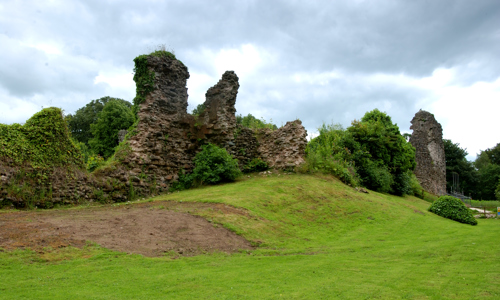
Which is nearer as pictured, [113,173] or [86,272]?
[86,272]

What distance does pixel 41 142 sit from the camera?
36.4 ft

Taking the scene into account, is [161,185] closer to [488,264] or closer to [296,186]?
[296,186]

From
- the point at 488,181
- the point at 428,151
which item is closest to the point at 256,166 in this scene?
the point at 428,151

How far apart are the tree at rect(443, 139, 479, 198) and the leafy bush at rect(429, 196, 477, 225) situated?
39312 mm

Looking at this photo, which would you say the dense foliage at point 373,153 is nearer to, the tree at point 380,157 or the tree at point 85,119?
the tree at point 380,157

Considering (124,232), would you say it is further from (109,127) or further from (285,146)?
(109,127)

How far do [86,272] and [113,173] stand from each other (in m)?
8.40

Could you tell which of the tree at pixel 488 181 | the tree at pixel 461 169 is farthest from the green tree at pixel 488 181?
the tree at pixel 461 169

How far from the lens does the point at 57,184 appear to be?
11.1 m

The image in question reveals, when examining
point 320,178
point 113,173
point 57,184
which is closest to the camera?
point 57,184

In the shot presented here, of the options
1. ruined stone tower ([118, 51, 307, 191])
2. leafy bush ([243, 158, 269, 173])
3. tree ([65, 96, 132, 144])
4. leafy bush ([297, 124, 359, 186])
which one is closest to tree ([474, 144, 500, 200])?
leafy bush ([297, 124, 359, 186])

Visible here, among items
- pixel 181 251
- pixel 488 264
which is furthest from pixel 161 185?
pixel 488 264

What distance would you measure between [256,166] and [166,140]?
187 inches

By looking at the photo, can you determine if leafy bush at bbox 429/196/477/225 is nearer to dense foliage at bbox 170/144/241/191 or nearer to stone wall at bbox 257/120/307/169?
stone wall at bbox 257/120/307/169
